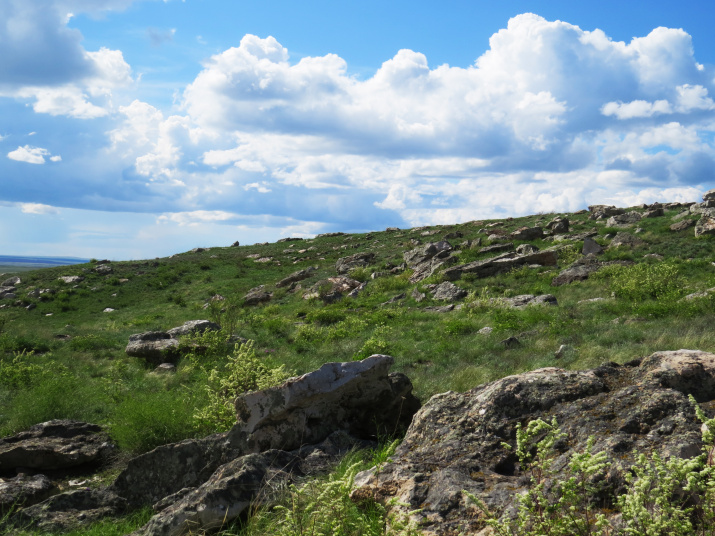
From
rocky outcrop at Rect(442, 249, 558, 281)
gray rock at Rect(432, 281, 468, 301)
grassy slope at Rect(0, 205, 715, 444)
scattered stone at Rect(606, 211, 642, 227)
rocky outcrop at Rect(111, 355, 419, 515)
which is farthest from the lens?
scattered stone at Rect(606, 211, 642, 227)

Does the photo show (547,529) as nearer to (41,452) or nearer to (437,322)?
(41,452)

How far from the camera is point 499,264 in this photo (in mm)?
28312

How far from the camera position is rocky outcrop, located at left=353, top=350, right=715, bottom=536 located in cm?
409

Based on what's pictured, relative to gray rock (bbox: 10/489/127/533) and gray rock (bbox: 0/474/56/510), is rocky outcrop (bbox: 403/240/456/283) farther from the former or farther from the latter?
gray rock (bbox: 10/489/127/533)

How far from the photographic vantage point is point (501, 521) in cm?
362

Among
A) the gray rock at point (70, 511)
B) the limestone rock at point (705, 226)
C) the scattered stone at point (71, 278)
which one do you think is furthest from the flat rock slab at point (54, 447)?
the scattered stone at point (71, 278)

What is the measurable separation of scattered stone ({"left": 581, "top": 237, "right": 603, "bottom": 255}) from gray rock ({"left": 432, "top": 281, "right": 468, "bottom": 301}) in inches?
383

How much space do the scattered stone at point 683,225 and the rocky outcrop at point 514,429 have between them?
104 feet

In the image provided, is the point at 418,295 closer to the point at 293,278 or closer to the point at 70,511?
the point at 293,278

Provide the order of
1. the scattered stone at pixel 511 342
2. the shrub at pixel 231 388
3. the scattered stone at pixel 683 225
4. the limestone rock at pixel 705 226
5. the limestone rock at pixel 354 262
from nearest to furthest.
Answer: the shrub at pixel 231 388, the scattered stone at pixel 511 342, the limestone rock at pixel 705 226, the scattered stone at pixel 683 225, the limestone rock at pixel 354 262

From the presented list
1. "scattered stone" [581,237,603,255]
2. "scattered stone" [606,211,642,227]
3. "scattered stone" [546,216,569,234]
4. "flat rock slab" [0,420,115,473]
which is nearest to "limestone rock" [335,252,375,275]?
"scattered stone" [546,216,569,234]

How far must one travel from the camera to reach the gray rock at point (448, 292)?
24.2 m

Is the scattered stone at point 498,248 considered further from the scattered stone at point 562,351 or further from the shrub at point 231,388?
the shrub at point 231,388

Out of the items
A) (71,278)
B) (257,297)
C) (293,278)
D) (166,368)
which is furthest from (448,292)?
(71,278)
